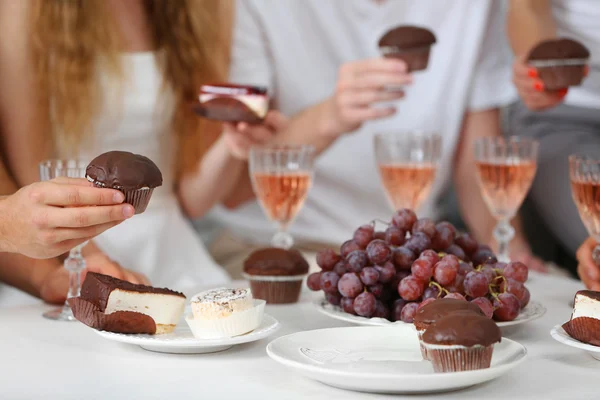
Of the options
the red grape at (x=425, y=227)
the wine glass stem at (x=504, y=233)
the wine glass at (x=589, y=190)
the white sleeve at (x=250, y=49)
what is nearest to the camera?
the red grape at (x=425, y=227)

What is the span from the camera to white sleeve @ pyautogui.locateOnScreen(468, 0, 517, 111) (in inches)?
121

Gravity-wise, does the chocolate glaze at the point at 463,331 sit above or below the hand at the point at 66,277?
above

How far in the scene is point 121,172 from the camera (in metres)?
1.17

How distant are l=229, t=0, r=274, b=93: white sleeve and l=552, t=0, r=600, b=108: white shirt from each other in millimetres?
1074

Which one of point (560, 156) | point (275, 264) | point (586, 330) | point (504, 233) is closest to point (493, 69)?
point (560, 156)

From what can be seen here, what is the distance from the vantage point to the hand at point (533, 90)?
2.31 m

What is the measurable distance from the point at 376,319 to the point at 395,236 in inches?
6.1

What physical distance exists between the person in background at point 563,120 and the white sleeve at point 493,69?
150 millimetres

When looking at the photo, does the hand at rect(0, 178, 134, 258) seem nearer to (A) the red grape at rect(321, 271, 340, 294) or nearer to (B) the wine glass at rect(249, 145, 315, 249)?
(A) the red grape at rect(321, 271, 340, 294)

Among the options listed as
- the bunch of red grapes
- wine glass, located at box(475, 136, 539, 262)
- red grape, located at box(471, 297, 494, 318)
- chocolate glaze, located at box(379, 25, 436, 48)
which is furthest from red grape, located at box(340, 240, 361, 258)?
chocolate glaze, located at box(379, 25, 436, 48)

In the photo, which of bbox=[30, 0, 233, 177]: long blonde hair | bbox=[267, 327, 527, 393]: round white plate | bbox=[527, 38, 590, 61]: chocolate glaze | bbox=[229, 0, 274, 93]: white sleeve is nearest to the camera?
bbox=[267, 327, 527, 393]: round white plate

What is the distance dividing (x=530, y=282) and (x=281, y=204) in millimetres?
573

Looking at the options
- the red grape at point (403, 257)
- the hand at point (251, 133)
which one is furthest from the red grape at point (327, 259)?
the hand at point (251, 133)

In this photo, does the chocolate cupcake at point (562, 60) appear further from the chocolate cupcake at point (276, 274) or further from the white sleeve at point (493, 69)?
the chocolate cupcake at point (276, 274)
